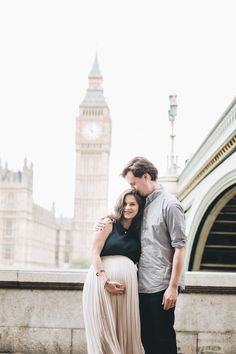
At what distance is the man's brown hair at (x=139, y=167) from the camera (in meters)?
3.52

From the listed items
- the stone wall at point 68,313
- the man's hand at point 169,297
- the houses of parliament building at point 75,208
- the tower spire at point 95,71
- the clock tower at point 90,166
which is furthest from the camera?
the tower spire at point 95,71

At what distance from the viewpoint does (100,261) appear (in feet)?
11.5

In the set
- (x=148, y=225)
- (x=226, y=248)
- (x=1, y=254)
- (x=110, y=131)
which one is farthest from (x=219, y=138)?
(x=110, y=131)

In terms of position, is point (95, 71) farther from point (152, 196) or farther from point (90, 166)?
point (152, 196)

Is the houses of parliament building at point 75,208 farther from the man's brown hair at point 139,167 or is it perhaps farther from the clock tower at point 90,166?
the man's brown hair at point 139,167

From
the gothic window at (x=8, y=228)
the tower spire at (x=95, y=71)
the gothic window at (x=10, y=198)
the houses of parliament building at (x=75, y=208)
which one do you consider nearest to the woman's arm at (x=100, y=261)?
the houses of parliament building at (x=75, y=208)

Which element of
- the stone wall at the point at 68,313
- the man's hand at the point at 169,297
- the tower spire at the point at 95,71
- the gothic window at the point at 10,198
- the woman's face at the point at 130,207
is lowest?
the stone wall at the point at 68,313

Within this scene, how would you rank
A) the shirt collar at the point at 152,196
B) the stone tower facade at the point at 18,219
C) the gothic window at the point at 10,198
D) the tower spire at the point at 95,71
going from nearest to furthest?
the shirt collar at the point at 152,196 → the stone tower facade at the point at 18,219 → the gothic window at the point at 10,198 → the tower spire at the point at 95,71

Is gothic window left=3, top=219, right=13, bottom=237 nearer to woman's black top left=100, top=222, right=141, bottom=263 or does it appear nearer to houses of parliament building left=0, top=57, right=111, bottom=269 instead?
houses of parliament building left=0, top=57, right=111, bottom=269

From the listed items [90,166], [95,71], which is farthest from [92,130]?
[95,71]

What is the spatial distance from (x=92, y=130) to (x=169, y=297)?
315 feet

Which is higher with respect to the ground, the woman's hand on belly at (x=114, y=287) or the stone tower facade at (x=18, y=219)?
the stone tower facade at (x=18, y=219)

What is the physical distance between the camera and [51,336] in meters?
4.94

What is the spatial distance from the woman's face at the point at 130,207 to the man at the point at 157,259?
73 mm
